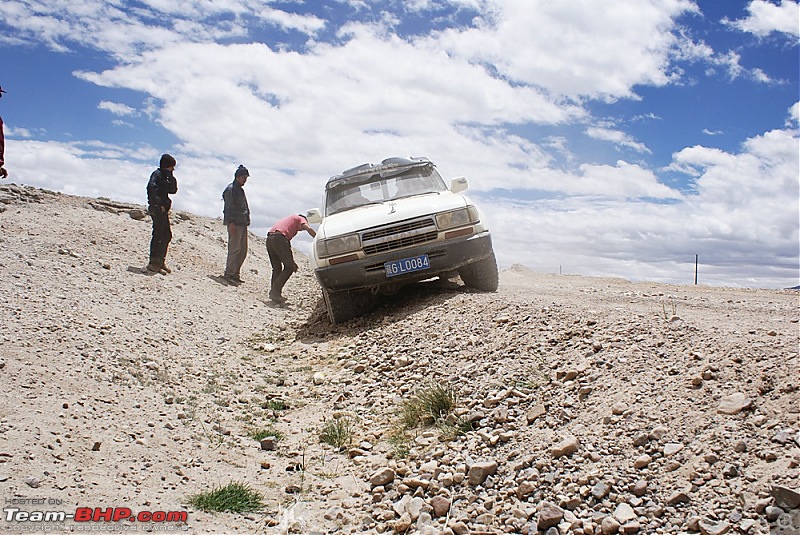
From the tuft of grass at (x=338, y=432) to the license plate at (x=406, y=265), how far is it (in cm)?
252

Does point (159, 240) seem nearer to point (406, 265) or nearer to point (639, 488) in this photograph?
point (406, 265)

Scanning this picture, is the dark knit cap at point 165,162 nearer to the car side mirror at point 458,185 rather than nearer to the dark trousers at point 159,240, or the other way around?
the dark trousers at point 159,240

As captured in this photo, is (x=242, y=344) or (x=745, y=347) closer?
(x=745, y=347)

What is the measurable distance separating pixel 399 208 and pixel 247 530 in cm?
466

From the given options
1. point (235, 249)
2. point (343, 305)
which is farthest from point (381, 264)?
point (235, 249)

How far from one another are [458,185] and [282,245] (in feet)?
11.1

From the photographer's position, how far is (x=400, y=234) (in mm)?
7059

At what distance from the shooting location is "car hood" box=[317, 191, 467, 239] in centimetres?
712

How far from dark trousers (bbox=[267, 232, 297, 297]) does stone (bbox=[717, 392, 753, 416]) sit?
25.0 feet

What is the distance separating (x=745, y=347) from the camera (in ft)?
12.6

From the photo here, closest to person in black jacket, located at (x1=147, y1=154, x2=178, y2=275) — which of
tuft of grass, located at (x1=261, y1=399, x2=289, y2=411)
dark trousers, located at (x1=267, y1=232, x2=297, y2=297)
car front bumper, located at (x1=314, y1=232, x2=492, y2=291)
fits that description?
dark trousers, located at (x1=267, y1=232, x2=297, y2=297)

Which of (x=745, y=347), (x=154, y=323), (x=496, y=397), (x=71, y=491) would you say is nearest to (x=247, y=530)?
(x=71, y=491)

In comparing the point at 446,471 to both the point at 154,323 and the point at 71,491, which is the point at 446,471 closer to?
the point at 71,491

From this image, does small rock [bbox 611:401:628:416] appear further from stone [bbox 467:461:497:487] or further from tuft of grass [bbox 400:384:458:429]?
tuft of grass [bbox 400:384:458:429]
